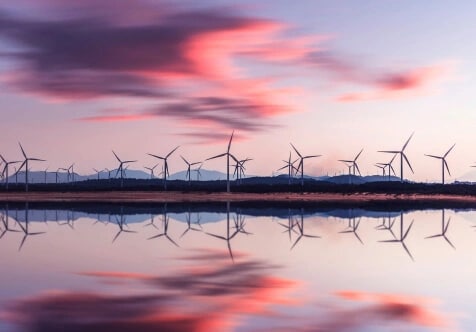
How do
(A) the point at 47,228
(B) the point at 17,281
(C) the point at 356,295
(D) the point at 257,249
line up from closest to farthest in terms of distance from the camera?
(C) the point at 356,295, (B) the point at 17,281, (D) the point at 257,249, (A) the point at 47,228

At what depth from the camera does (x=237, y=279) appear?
81.0 feet

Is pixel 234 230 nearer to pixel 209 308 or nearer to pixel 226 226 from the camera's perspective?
pixel 226 226

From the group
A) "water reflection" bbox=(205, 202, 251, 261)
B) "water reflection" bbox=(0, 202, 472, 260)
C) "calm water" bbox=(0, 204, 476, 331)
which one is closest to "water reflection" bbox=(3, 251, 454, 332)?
"calm water" bbox=(0, 204, 476, 331)

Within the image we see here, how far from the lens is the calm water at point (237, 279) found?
703 inches

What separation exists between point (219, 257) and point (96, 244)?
9209mm

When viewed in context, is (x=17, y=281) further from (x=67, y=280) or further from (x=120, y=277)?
(x=120, y=277)

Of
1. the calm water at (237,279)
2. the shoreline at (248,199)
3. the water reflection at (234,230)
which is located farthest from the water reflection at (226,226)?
the shoreline at (248,199)

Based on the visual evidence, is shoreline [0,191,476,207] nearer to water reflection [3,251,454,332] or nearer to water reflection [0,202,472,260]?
water reflection [0,202,472,260]

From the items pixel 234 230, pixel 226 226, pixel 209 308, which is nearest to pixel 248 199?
pixel 226 226

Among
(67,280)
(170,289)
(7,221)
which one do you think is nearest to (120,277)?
(67,280)

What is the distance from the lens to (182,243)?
125 feet

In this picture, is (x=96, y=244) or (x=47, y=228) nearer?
(x=96, y=244)

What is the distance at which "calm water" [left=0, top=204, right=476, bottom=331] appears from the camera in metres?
17.9

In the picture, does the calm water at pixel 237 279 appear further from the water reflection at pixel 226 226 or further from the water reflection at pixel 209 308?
the water reflection at pixel 226 226
